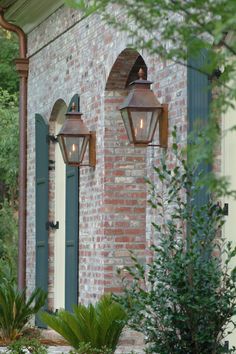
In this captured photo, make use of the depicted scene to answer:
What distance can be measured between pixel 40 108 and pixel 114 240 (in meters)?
3.44

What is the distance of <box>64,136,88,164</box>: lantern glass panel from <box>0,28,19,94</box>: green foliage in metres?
14.3

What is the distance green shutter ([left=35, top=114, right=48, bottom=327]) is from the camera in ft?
48.3

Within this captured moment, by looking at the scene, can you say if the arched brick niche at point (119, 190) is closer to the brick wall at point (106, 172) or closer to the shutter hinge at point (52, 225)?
the brick wall at point (106, 172)

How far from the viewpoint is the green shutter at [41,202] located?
14.7 metres

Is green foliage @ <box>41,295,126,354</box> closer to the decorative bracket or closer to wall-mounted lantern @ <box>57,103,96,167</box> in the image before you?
wall-mounted lantern @ <box>57,103,96,167</box>

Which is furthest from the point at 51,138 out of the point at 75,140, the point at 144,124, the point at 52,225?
the point at 144,124

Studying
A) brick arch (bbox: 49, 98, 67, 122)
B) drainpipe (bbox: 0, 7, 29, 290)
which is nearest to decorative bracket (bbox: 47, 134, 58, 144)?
brick arch (bbox: 49, 98, 67, 122)

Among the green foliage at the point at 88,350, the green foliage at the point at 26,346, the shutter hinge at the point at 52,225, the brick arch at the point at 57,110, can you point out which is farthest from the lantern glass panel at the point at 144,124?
the shutter hinge at the point at 52,225

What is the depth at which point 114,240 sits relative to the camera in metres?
12.2

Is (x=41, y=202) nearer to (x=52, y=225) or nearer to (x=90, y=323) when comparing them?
(x=52, y=225)

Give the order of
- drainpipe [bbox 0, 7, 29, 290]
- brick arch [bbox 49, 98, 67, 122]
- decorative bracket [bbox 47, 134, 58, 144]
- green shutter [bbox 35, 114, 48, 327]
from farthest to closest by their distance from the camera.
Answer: drainpipe [bbox 0, 7, 29, 290] → green shutter [bbox 35, 114, 48, 327] → decorative bracket [bbox 47, 134, 58, 144] → brick arch [bbox 49, 98, 67, 122]

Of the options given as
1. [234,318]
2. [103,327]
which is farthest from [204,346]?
[103,327]

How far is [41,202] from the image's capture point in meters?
14.9

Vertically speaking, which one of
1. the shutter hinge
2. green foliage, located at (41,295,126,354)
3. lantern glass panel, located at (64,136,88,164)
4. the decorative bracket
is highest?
the decorative bracket
